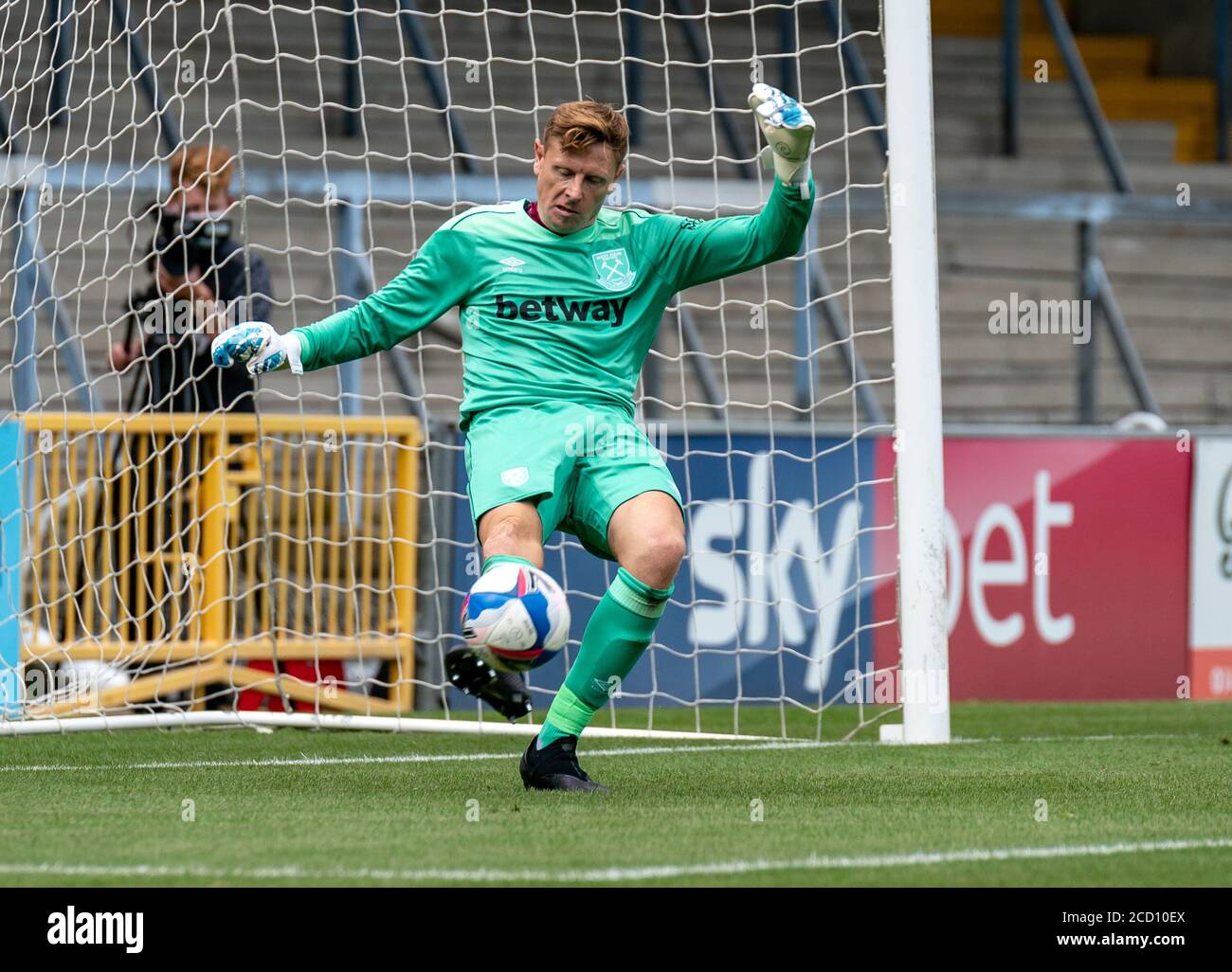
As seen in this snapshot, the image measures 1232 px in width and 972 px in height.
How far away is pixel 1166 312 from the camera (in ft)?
45.0

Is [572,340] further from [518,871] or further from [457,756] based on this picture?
[518,871]

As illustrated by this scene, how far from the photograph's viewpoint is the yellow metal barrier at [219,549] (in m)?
7.34

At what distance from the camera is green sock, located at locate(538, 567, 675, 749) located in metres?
4.64

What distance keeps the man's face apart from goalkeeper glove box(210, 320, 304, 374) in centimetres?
70

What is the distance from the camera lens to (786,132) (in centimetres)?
477

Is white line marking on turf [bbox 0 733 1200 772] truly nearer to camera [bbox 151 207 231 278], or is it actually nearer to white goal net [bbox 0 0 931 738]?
white goal net [bbox 0 0 931 738]

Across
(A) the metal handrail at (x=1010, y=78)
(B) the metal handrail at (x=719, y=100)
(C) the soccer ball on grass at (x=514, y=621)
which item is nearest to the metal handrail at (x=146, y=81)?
(B) the metal handrail at (x=719, y=100)

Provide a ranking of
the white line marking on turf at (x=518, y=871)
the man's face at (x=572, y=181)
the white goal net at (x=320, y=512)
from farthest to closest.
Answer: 1. the white goal net at (x=320, y=512)
2. the man's face at (x=572, y=181)
3. the white line marking on turf at (x=518, y=871)

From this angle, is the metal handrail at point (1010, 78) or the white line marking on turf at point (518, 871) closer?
the white line marking on turf at point (518, 871)

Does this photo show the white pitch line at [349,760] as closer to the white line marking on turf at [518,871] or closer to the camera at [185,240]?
the white line marking on turf at [518,871]

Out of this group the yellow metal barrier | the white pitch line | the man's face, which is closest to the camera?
the man's face

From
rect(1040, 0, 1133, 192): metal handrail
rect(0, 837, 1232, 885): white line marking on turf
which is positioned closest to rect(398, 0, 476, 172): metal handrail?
rect(1040, 0, 1133, 192): metal handrail

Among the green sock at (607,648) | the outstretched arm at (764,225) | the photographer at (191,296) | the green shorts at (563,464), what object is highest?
the photographer at (191,296)

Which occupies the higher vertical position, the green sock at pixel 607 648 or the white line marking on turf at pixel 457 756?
the green sock at pixel 607 648
